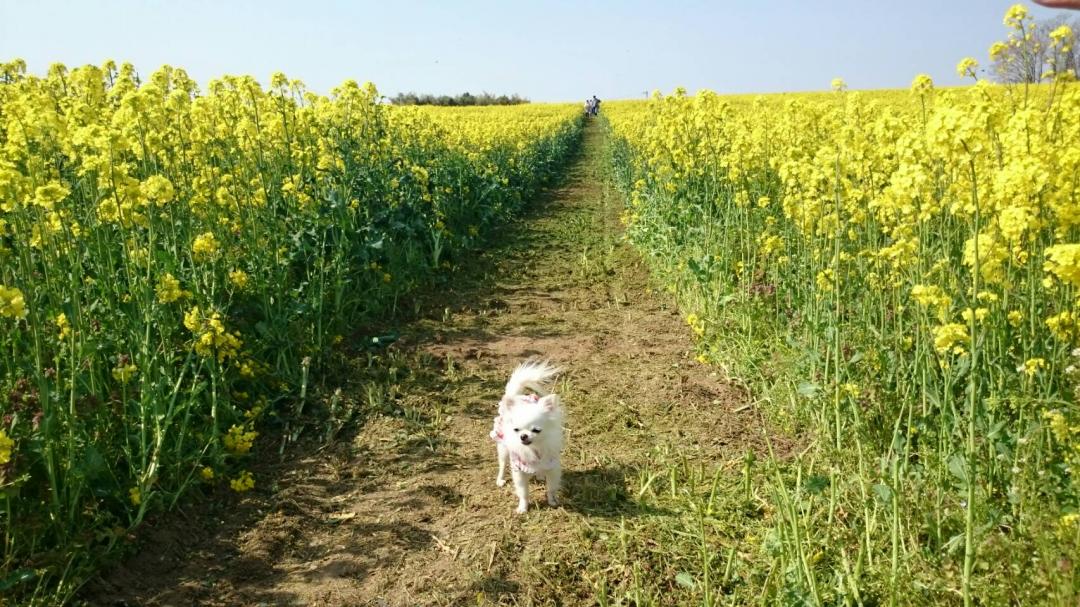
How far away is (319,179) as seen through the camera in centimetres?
657

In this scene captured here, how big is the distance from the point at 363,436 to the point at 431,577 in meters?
1.47

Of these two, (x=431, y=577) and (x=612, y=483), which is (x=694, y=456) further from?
(x=431, y=577)

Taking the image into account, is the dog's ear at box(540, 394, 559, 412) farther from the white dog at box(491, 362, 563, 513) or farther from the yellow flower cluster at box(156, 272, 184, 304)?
the yellow flower cluster at box(156, 272, 184, 304)

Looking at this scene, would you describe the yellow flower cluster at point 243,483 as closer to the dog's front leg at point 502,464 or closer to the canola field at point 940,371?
the dog's front leg at point 502,464

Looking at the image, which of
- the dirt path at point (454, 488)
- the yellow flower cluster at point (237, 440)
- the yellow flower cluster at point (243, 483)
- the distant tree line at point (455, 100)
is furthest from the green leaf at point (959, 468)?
the distant tree line at point (455, 100)

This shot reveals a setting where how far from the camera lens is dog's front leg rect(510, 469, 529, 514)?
3609 millimetres

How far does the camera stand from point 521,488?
3.65 m

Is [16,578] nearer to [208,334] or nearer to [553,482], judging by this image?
[208,334]

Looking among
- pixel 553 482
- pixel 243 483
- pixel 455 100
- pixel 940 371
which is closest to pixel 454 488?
pixel 553 482

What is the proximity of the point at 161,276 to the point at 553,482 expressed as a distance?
2.26m

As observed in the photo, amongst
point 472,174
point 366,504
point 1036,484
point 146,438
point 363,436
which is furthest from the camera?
point 472,174

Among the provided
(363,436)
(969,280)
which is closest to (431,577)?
(363,436)

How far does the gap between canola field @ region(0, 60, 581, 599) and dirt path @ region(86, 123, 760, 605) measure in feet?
A: 1.08

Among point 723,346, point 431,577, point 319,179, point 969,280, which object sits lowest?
point 431,577
